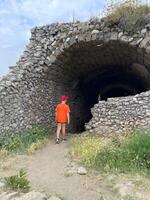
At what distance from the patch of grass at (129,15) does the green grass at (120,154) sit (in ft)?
13.6

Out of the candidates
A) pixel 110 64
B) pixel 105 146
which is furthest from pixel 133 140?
pixel 110 64

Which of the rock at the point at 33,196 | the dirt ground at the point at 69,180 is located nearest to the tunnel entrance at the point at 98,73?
the dirt ground at the point at 69,180

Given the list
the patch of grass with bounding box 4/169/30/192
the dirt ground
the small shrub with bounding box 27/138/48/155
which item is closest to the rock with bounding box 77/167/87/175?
the dirt ground

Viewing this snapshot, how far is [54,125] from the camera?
16.3m

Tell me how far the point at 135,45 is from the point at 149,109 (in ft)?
7.91

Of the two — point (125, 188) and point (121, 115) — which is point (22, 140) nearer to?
point (121, 115)

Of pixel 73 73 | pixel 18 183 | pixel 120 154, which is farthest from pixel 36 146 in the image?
pixel 73 73

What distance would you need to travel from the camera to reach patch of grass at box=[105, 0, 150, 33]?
14.8m

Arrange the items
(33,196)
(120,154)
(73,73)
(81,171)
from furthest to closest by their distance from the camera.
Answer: (73,73)
(120,154)
(81,171)
(33,196)

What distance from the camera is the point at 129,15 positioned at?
15125 mm

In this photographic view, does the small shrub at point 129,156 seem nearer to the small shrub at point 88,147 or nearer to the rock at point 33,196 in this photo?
the small shrub at point 88,147

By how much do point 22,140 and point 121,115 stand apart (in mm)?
3005

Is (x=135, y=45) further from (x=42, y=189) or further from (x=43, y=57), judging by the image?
(x=42, y=189)

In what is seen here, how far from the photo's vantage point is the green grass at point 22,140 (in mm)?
13086
